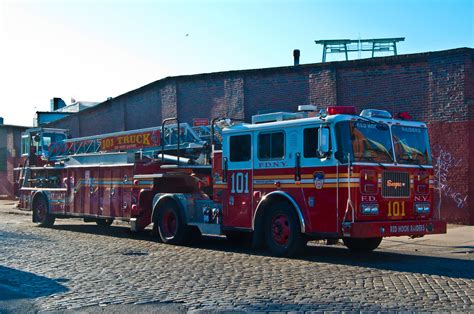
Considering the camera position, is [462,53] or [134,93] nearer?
[462,53]

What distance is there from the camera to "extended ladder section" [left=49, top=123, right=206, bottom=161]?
15789 millimetres

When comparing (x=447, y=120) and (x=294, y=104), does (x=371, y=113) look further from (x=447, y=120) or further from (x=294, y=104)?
(x=294, y=104)

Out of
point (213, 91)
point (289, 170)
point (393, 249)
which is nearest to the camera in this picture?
point (289, 170)

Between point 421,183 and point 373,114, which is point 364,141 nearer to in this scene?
point 373,114

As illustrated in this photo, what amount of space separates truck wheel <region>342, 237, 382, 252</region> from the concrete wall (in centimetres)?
460

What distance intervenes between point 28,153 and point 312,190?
45.9ft

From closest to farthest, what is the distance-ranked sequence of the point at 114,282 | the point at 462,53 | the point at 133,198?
the point at 114,282 < the point at 133,198 < the point at 462,53

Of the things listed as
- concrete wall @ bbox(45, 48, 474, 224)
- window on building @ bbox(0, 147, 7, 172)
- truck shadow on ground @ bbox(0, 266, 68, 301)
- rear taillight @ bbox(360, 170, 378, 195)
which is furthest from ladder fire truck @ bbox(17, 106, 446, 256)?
window on building @ bbox(0, 147, 7, 172)

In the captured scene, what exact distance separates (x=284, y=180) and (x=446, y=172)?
772 cm

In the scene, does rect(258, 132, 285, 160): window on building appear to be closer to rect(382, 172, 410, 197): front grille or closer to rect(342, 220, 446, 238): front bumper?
rect(382, 172, 410, 197): front grille

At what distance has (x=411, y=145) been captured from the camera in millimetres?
12312

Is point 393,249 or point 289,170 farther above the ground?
point 289,170

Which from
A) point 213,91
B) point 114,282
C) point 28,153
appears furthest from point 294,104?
point 114,282

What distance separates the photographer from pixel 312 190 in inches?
462
